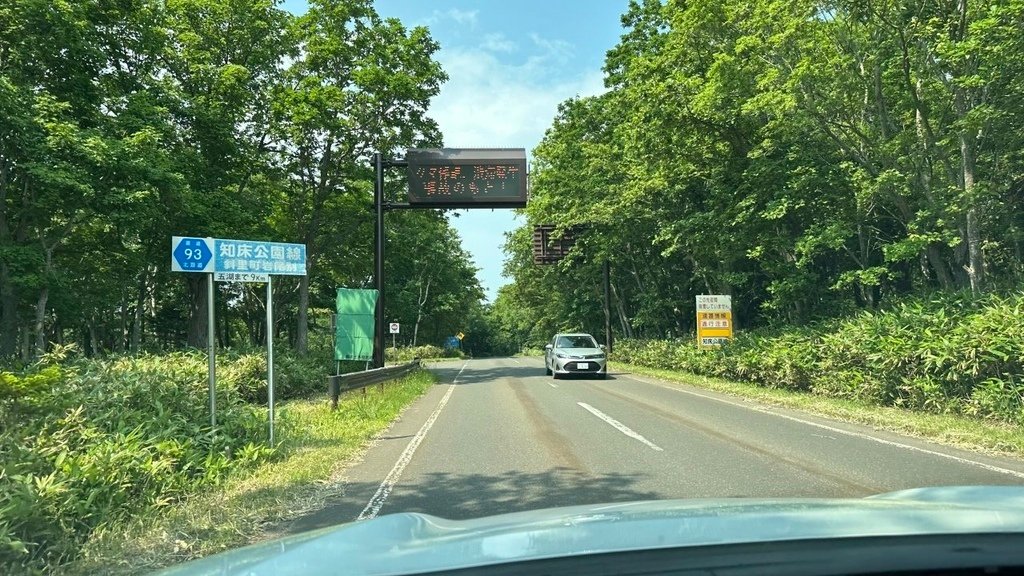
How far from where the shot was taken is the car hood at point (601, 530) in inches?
71.3

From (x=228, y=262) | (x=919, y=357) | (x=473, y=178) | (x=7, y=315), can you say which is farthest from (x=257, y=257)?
(x=7, y=315)

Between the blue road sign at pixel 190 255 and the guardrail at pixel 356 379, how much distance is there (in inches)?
211

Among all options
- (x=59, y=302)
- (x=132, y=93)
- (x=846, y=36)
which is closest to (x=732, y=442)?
(x=846, y=36)

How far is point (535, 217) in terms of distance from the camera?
34.6 meters

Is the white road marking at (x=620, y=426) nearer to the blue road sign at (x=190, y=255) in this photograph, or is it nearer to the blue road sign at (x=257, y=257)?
the blue road sign at (x=257, y=257)

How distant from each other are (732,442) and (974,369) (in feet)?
16.0

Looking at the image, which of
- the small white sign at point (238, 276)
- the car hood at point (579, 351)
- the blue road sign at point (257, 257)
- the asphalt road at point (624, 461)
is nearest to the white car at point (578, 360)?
the car hood at point (579, 351)

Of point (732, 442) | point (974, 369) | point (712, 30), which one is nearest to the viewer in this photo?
point (732, 442)

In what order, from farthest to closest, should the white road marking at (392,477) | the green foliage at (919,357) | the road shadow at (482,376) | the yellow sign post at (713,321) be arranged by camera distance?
1. the road shadow at (482,376)
2. the yellow sign post at (713,321)
3. the green foliage at (919,357)
4. the white road marking at (392,477)

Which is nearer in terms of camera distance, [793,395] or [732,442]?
[732,442]

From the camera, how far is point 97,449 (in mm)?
5996

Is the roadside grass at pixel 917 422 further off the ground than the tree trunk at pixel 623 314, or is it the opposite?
the tree trunk at pixel 623 314

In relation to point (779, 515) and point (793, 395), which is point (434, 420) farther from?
point (779, 515)

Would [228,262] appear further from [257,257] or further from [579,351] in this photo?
[579,351]
